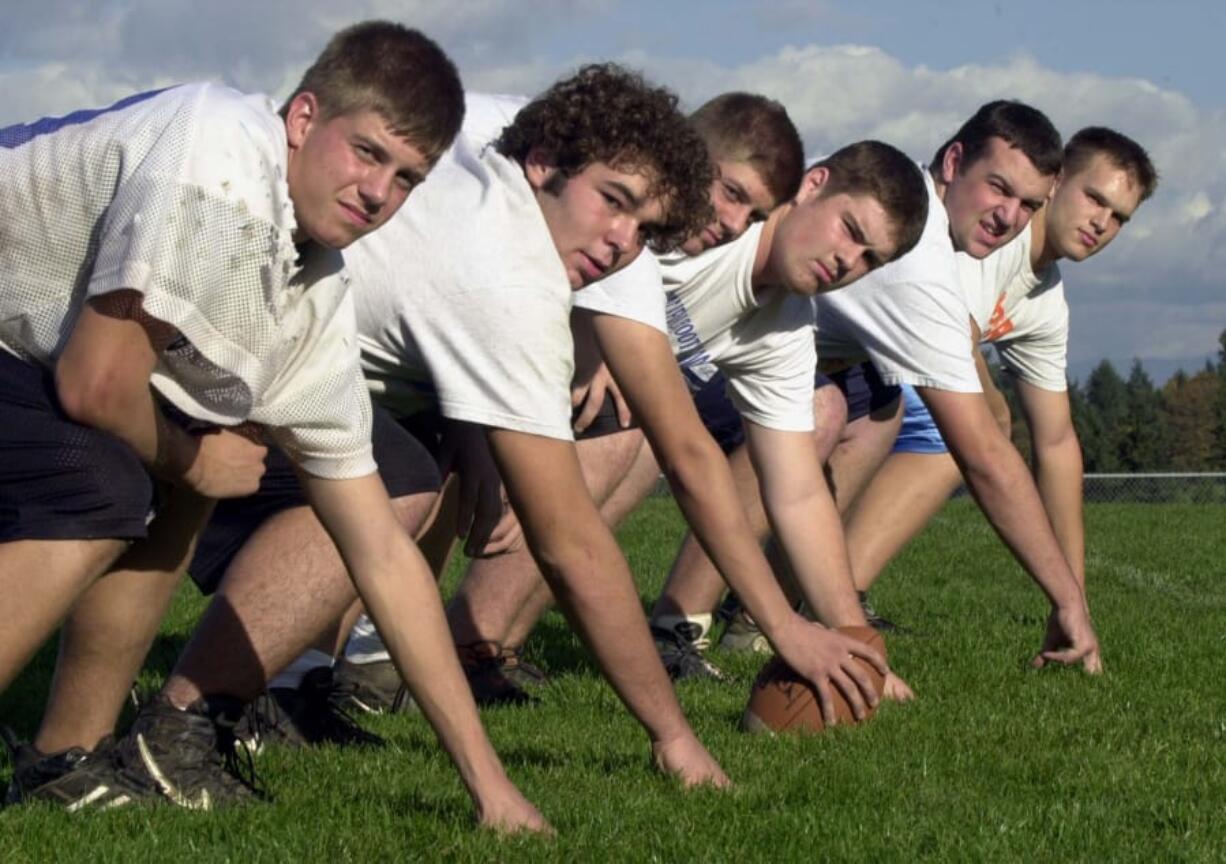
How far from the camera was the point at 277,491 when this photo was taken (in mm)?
5504

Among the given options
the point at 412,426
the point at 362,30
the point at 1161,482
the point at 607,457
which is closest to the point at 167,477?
the point at 362,30

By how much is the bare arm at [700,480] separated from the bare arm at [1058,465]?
10.2 ft

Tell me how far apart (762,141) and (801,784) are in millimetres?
1953

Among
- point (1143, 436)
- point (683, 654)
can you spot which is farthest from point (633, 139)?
point (1143, 436)

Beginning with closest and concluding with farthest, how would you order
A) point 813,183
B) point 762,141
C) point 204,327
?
point 204,327
point 762,141
point 813,183

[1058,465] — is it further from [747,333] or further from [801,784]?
[801,784]

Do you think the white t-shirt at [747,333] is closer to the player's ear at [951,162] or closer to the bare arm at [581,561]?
the player's ear at [951,162]

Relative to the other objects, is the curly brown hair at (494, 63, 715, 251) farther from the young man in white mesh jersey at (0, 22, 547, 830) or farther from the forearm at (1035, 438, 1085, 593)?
the forearm at (1035, 438, 1085, 593)

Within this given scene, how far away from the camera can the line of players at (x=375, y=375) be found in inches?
156

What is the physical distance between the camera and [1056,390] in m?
8.45

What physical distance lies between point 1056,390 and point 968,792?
3899 millimetres

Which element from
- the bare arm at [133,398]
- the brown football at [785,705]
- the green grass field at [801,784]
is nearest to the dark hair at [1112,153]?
the green grass field at [801,784]

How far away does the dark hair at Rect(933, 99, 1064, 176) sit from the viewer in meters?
7.47

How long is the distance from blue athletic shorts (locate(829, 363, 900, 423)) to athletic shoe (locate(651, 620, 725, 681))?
1.42 m
